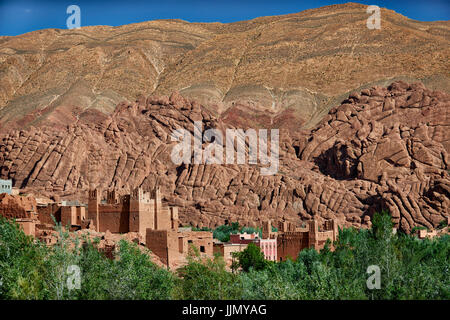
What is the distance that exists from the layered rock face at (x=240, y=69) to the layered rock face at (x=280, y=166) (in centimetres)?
1726

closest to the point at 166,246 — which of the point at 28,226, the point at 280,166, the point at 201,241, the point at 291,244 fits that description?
the point at 28,226

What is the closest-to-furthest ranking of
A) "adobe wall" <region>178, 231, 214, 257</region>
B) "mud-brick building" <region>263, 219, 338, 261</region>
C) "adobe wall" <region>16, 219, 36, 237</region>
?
"adobe wall" <region>16, 219, 36, 237</region> → "adobe wall" <region>178, 231, 214, 257</region> → "mud-brick building" <region>263, 219, 338, 261</region>

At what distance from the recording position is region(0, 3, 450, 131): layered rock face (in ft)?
495

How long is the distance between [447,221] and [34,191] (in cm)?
4579

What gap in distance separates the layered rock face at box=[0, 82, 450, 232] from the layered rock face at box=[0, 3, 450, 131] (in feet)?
56.6

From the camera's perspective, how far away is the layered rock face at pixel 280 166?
10144 cm

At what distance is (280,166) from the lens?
11662 centimetres

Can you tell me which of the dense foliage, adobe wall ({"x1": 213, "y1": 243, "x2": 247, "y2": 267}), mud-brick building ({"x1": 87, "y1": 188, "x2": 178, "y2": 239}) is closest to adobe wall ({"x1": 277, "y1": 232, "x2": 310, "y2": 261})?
adobe wall ({"x1": 213, "y1": 243, "x2": 247, "y2": 267})

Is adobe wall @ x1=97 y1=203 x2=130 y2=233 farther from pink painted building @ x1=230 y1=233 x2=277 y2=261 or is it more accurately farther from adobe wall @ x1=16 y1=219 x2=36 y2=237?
pink painted building @ x1=230 y1=233 x2=277 y2=261

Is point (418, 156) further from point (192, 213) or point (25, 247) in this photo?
point (25, 247)

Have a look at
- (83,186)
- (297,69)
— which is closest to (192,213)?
(83,186)

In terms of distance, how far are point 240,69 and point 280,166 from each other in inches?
2440

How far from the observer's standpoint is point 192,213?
330 feet

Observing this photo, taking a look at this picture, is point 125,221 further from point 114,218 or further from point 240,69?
point 240,69
